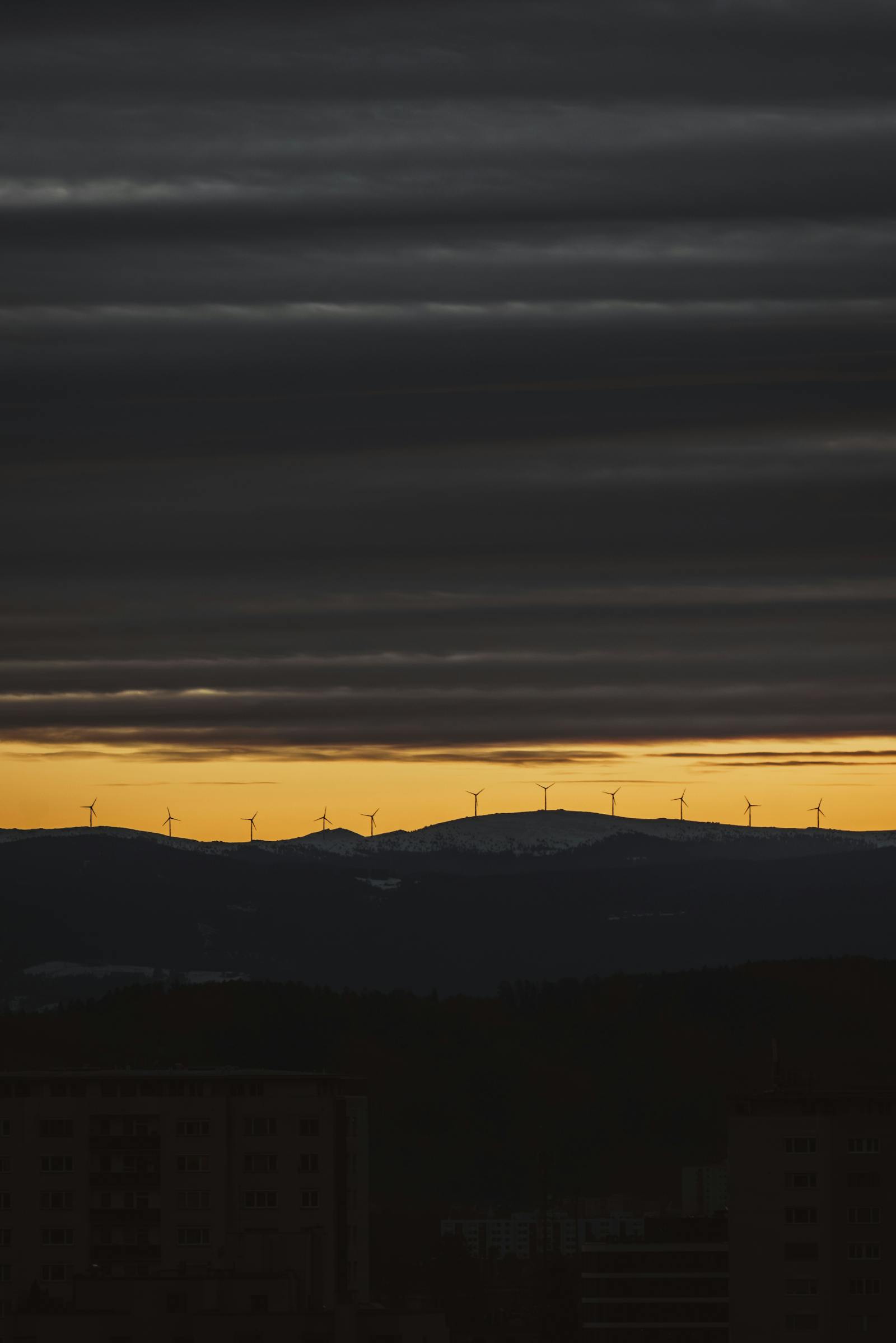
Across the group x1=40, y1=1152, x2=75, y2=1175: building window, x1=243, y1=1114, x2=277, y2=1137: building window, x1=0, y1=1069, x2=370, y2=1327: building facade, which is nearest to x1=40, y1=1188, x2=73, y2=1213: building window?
x1=0, y1=1069, x2=370, y2=1327: building facade

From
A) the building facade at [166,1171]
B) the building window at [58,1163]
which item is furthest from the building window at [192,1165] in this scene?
the building window at [58,1163]

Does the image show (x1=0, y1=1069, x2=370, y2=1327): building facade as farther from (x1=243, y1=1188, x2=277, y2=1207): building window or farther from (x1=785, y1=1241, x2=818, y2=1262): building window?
(x1=785, y1=1241, x2=818, y2=1262): building window

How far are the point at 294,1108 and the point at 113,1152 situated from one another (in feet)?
A: 45.6

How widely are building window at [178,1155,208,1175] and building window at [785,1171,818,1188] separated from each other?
43.0 metres

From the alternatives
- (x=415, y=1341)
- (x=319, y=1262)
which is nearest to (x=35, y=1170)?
(x=319, y=1262)

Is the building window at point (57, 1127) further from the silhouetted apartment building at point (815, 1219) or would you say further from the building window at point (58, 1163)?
the silhouetted apartment building at point (815, 1219)

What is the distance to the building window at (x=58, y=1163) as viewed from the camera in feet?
646

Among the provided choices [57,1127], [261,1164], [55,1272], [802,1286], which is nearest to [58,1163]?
[57,1127]

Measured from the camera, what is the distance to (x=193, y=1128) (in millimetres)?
195375

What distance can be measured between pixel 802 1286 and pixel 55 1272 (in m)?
53.5

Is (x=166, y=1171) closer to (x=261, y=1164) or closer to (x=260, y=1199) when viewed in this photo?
(x=261, y=1164)

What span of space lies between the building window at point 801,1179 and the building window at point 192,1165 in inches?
1692

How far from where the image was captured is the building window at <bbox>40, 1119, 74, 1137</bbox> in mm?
197750

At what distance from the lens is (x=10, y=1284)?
188875mm
